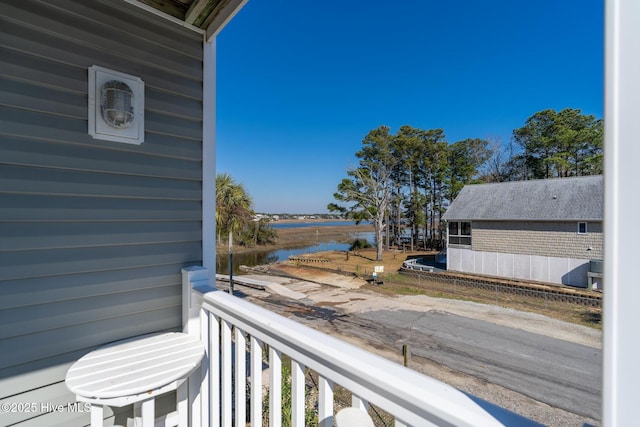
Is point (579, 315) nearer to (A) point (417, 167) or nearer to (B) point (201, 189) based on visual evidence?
(B) point (201, 189)

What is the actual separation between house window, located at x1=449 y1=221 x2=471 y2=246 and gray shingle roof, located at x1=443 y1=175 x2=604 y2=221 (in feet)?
1.24

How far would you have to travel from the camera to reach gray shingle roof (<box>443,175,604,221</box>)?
361 inches

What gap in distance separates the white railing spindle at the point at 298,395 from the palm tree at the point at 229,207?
265 inches

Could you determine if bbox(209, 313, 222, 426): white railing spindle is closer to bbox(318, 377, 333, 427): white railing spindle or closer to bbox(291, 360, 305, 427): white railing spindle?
bbox(291, 360, 305, 427): white railing spindle

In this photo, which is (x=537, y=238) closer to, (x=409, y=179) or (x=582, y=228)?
(x=582, y=228)

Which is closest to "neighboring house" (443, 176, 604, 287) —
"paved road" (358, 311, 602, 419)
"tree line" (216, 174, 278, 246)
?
"paved road" (358, 311, 602, 419)

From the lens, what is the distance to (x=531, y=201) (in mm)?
10523

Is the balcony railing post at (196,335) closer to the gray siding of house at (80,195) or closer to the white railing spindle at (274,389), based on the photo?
the gray siding of house at (80,195)

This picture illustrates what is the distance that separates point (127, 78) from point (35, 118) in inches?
17.6

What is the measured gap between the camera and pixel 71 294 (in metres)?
1.34

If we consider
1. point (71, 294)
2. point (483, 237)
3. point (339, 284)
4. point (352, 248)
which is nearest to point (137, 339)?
point (71, 294)

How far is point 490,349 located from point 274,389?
606cm

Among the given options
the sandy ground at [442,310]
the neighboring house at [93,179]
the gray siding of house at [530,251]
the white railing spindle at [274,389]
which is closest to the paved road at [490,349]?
the sandy ground at [442,310]

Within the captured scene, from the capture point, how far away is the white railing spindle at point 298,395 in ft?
2.71
